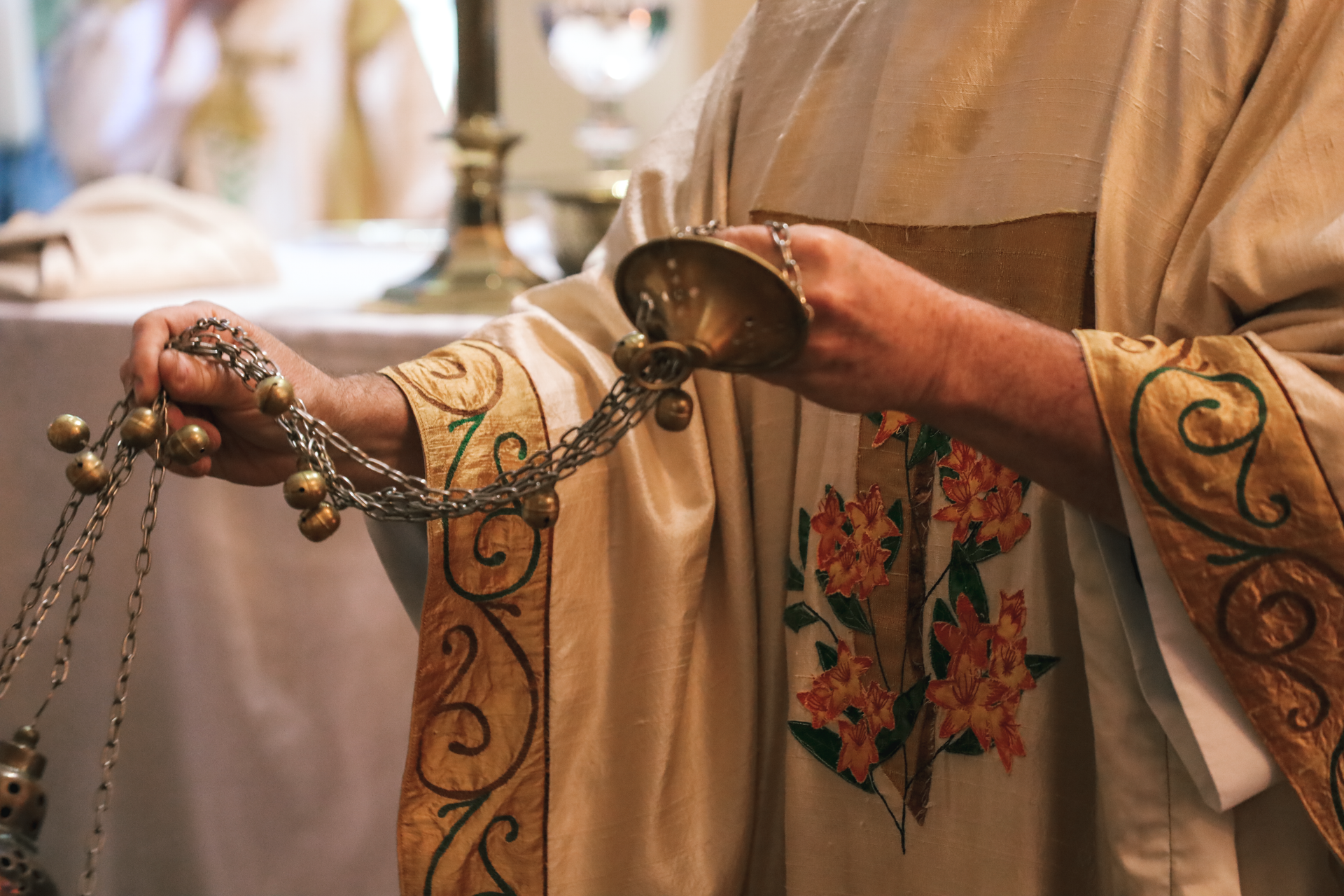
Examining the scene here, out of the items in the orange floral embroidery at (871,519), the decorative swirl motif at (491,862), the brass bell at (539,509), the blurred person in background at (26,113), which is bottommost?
the decorative swirl motif at (491,862)

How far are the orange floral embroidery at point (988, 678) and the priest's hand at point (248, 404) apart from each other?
1.26 feet

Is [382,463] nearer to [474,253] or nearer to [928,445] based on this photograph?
[928,445]

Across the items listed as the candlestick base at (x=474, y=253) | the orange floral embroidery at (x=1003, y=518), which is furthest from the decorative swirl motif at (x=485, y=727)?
the candlestick base at (x=474, y=253)

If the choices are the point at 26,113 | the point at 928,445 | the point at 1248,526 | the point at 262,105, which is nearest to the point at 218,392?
the point at 928,445

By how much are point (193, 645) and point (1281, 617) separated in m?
0.97

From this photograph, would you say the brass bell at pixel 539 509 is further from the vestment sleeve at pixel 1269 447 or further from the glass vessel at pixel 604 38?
the glass vessel at pixel 604 38

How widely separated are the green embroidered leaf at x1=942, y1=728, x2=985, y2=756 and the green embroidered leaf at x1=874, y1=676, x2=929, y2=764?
0.10 feet

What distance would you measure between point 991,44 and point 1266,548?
0.39m

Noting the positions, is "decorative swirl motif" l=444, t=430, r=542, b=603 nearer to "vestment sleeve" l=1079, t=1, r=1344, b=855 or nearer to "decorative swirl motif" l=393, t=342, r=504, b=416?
"decorative swirl motif" l=393, t=342, r=504, b=416

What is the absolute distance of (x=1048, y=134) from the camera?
2.51 feet

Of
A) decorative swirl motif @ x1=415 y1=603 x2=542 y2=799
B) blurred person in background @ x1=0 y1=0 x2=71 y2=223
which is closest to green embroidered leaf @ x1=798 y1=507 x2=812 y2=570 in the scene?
decorative swirl motif @ x1=415 y1=603 x2=542 y2=799

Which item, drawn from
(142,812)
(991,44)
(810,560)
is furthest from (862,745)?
(142,812)

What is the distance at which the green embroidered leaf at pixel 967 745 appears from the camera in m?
0.77

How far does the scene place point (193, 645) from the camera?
116 cm
